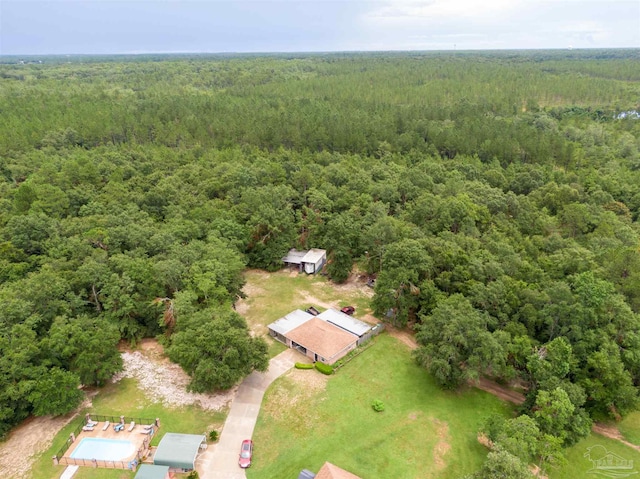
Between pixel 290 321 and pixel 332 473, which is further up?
pixel 332 473

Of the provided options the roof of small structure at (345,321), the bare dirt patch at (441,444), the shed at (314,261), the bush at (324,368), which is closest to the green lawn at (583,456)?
the bare dirt patch at (441,444)

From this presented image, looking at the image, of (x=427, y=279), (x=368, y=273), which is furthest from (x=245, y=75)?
(x=427, y=279)

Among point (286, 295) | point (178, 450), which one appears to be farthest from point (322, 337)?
point (178, 450)

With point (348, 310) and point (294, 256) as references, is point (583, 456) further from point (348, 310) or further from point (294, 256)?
point (294, 256)

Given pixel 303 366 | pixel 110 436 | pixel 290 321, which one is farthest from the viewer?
pixel 290 321

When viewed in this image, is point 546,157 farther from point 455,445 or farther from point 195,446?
point 195,446

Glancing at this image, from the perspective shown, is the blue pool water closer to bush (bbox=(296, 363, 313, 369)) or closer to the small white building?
bush (bbox=(296, 363, 313, 369))

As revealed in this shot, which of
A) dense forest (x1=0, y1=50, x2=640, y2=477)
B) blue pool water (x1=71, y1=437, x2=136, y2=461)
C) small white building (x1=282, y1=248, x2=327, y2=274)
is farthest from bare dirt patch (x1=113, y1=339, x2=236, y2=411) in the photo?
small white building (x1=282, y1=248, x2=327, y2=274)

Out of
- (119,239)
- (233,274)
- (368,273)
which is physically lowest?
(368,273)
